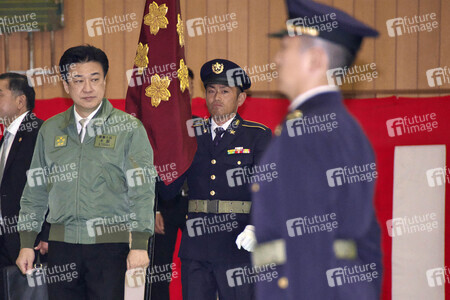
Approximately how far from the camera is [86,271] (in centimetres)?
242

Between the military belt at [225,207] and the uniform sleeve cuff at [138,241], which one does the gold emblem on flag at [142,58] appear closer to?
the military belt at [225,207]

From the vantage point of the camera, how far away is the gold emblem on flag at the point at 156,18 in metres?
3.03

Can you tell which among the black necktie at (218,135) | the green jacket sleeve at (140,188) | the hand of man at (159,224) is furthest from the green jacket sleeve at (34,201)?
the hand of man at (159,224)

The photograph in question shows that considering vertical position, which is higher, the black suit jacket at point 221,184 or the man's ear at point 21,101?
the man's ear at point 21,101

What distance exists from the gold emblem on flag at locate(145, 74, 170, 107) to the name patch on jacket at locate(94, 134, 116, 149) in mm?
541

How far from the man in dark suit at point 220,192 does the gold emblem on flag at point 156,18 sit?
1.19ft

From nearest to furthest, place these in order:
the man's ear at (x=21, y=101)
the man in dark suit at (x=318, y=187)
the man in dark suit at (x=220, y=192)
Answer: the man in dark suit at (x=318, y=187)
the man in dark suit at (x=220, y=192)
the man's ear at (x=21, y=101)

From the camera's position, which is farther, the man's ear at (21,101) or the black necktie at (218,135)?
the man's ear at (21,101)

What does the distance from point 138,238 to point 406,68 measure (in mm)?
2994

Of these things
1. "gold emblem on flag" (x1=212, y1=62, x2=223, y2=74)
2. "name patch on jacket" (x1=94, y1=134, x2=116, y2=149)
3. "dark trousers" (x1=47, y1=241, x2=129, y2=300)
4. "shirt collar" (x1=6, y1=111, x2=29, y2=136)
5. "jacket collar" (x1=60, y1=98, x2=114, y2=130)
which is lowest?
"dark trousers" (x1=47, y1=241, x2=129, y2=300)

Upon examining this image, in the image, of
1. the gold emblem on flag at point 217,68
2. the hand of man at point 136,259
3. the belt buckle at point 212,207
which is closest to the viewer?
the hand of man at point 136,259

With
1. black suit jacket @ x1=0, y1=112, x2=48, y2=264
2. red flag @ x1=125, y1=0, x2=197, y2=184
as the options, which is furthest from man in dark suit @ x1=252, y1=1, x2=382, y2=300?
black suit jacket @ x1=0, y1=112, x2=48, y2=264

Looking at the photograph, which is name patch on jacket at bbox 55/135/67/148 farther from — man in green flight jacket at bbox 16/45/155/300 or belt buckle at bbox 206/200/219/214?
belt buckle at bbox 206/200/219/214

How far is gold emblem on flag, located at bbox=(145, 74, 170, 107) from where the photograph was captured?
9.82 feet
